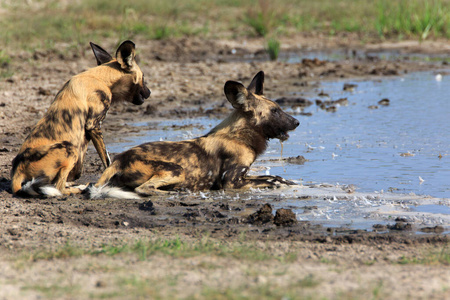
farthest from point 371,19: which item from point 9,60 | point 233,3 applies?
point 9,60

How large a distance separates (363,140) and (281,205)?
9.36 feet

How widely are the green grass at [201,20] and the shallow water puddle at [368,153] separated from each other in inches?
222

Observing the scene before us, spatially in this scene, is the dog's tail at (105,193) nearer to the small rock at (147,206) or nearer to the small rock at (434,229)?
the small rock at (147,206)

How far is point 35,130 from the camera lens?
581 centimetres

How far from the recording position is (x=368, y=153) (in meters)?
7.40

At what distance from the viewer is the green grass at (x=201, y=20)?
1494cm

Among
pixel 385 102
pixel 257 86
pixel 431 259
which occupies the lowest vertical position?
pixel 385 102

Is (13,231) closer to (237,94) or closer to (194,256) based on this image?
(194,256)

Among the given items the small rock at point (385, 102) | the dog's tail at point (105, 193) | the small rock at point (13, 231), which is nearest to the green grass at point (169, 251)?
the small rock at point (13, 231)

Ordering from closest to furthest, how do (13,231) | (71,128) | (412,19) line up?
1. (13,231)
2. (71,128)
3. (412,19)

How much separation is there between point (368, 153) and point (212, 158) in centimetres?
215

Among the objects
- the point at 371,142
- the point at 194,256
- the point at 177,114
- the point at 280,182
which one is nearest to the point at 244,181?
the point at 280,182

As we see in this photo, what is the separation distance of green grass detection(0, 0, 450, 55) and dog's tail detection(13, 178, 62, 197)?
8019mm

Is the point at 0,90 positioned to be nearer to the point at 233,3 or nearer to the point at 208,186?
the point at 208,186
